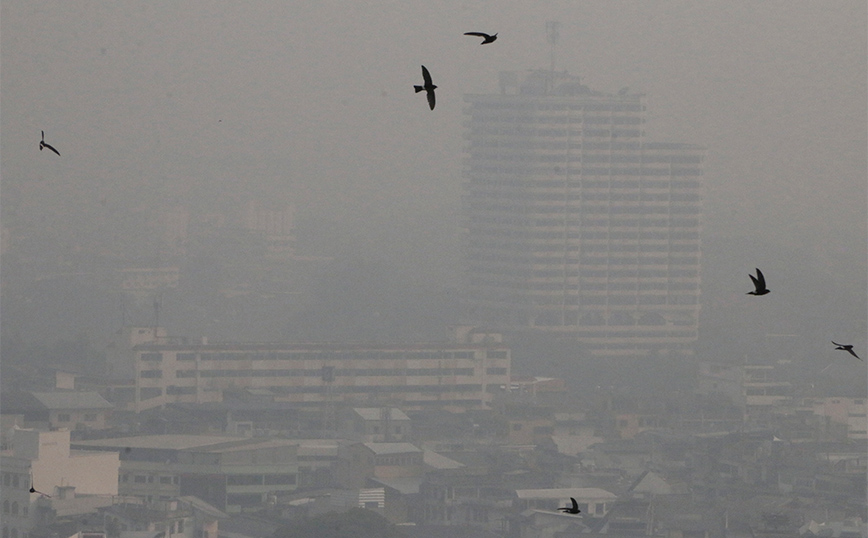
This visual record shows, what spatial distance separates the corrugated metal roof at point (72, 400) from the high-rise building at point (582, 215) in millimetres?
11176

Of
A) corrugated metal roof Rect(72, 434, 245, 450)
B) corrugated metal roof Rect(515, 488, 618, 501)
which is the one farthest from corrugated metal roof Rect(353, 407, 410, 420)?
corrugated metal roof Rect(515, 488, 618, 501)

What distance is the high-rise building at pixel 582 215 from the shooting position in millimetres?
27250

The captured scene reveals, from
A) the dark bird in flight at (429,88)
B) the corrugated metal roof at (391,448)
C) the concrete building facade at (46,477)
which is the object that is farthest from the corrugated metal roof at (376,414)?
the dark bird in flight at (429,88)

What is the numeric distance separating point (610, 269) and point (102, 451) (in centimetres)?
1583

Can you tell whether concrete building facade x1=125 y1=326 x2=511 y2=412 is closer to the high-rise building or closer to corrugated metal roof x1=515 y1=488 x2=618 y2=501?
the high-rise building

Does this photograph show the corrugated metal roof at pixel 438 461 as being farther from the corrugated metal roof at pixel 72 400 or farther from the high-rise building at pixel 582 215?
the high-rise building at pixel 582 215

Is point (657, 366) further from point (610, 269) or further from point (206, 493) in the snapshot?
point (206, 493)

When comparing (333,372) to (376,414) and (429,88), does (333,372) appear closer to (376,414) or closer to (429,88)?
(376,414)


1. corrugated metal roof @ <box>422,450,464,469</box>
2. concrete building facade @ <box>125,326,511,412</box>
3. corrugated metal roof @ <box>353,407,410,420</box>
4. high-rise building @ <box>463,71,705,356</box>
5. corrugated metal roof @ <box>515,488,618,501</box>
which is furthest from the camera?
high-rise building @ <box>463,71,705,356</box>

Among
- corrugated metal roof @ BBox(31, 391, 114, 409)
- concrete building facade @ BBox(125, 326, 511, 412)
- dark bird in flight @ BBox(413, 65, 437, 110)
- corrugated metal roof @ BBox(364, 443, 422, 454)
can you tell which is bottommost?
corrugated metal roof @ BBox(364, 443, 422, 454)

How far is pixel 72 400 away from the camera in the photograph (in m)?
16.2

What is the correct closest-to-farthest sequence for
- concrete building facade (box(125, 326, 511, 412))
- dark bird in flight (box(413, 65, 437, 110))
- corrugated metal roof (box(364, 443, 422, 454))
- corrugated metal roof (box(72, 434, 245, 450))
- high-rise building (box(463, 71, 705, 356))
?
1. dark bird in flight (box(413, 65, 437, 110))
2. corrugated metal roof (box(72, 434, 245, 450))
3. corrugated metal roof (box(364, 443, 422, 454))
4. concrete building facade (box(125, 326, 511, 412))
5. high-rise building (box(463, 71, 705, 356))

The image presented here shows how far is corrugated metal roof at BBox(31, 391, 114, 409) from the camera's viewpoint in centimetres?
1564

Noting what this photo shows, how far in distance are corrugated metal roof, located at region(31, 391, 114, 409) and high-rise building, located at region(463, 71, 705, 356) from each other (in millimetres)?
11176
